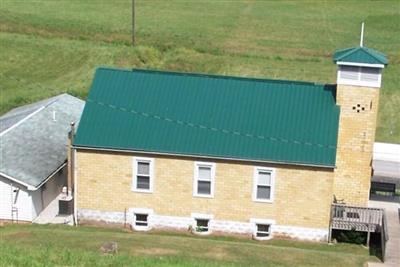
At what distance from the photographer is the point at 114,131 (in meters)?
29.8

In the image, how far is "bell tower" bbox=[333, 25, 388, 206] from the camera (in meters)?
29.3

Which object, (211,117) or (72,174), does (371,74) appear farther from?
(72,174)

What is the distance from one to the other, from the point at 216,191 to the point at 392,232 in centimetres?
653

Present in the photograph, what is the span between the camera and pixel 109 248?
24000 millimetres

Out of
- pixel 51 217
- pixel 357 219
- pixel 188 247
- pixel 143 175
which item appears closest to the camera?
pixel 188 247

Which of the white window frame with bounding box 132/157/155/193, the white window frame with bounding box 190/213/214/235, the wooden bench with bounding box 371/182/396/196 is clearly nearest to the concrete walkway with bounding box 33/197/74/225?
the white window frame with bounding box 132/157/155/193

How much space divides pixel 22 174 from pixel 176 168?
6.15 meters

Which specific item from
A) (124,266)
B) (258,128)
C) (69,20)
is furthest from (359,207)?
(69,20)

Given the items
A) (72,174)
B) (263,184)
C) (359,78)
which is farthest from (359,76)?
(72,174)

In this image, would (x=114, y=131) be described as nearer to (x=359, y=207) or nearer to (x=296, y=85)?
(x=296, y=85)

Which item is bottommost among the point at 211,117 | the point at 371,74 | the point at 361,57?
the point at 211,117

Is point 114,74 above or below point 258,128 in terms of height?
above

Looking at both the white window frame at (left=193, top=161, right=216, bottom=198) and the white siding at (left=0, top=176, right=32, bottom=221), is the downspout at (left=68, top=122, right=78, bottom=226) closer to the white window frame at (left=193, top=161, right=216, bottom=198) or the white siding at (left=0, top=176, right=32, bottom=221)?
the white siding at (left=0, top=176, right=32, bottom=221)

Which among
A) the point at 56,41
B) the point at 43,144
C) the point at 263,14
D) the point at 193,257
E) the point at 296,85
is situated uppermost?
the point at 263,14
